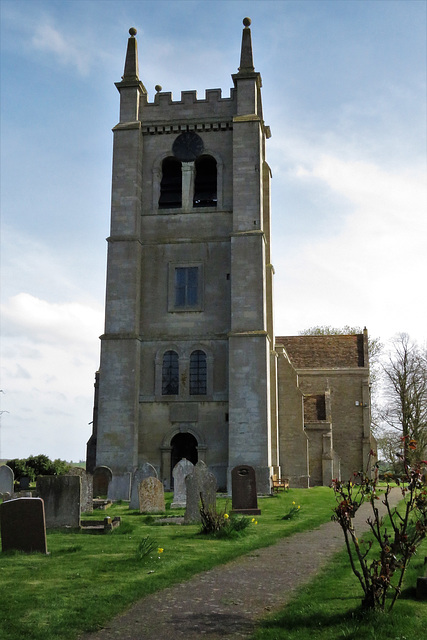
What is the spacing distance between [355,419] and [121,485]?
18646mm

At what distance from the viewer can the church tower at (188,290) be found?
26.9 meters

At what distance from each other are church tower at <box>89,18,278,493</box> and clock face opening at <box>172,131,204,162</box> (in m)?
0.05

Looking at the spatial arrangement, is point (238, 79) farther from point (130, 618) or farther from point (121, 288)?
point (130, 618)

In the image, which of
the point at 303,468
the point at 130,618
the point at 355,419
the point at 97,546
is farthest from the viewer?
the point at 355,419

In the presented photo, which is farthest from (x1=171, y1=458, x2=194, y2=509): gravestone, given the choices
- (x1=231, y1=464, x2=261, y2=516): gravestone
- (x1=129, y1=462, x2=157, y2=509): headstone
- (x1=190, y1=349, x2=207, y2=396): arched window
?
(x1=190, y1=349, x2=207, y2=396): arched window

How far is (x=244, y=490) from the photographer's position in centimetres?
1652

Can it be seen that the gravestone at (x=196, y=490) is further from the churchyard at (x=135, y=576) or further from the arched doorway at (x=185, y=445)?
the arched doorway at (x=185, y=445)

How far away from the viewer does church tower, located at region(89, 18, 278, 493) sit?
2689 centimetres

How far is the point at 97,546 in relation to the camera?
1099 centimetres

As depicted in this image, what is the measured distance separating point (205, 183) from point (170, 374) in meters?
9.26

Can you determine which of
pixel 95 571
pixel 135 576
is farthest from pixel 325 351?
pixel 135 576

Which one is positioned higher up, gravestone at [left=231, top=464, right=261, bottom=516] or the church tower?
the church tower

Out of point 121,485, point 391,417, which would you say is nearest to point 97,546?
point 121,485

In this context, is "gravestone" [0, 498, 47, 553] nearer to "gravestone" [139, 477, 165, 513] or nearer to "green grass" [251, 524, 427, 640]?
"green grass" [251, 524, 427, 640]
